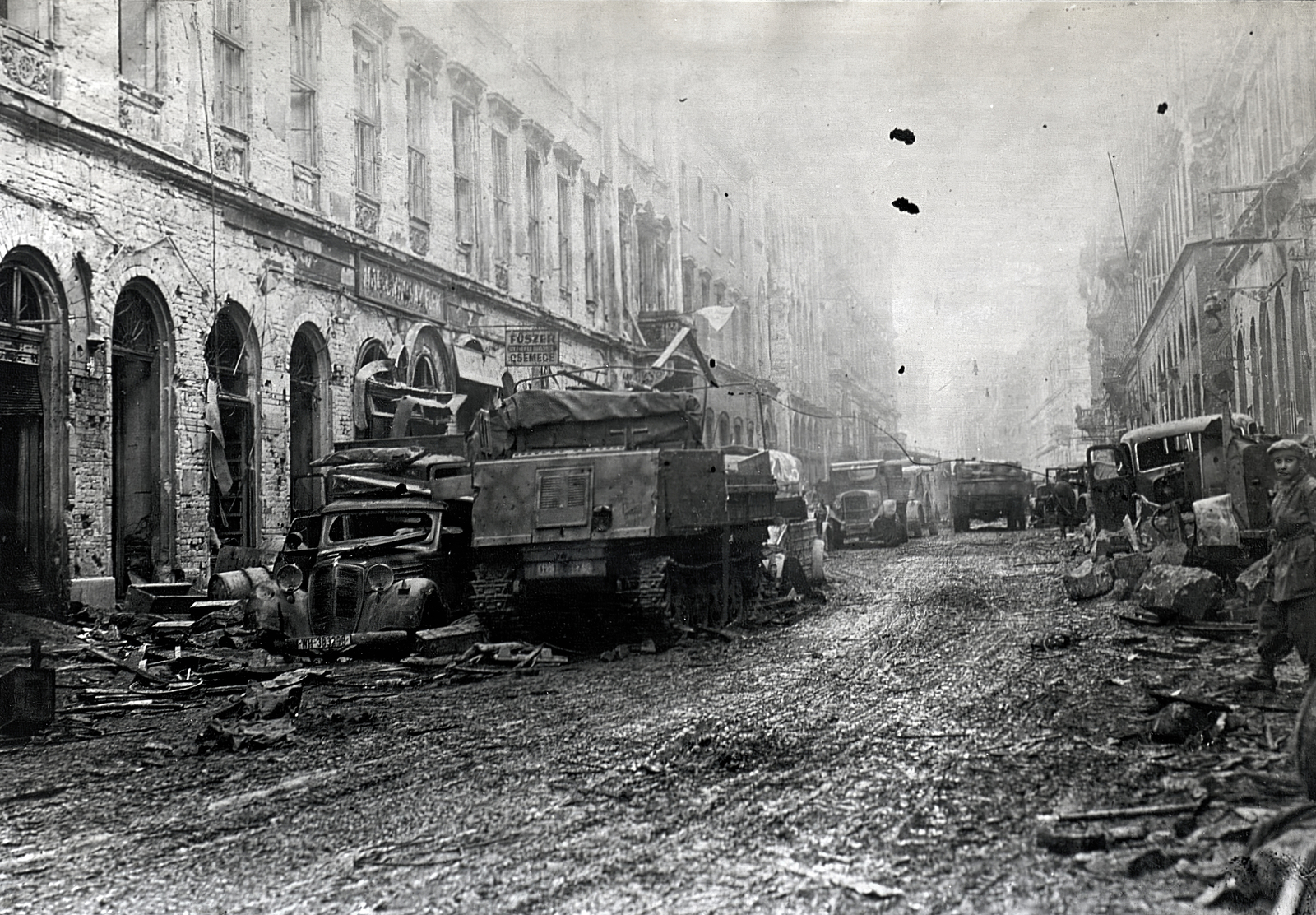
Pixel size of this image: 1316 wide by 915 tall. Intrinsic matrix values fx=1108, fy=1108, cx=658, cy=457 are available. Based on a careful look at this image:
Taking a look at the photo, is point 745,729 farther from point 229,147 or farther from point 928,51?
point 229,147

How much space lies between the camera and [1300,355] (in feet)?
54.4

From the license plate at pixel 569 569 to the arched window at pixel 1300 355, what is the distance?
1160 cm

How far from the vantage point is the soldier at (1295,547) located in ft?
20.6

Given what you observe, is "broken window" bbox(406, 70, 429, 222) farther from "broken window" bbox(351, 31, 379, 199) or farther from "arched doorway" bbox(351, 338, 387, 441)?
"arched doorway" bbox(351, 338, 387, 441)

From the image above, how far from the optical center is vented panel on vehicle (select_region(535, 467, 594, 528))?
1012cm

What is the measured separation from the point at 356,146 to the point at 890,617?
37.1 ft

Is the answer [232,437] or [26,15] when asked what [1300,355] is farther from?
[26,15]

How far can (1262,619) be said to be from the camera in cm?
681

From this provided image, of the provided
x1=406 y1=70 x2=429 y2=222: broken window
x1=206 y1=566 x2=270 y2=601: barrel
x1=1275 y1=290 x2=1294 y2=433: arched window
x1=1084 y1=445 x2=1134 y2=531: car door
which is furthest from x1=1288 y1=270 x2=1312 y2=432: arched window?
x1=206 y1=566 x2=270 y2=601: barrel

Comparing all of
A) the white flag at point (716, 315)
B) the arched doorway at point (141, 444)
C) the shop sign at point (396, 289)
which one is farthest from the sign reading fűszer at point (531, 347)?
the white flag at point (716, 315)

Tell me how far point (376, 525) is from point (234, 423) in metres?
5.06

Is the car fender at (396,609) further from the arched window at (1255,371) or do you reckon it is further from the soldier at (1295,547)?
the arched window at (1255,371)

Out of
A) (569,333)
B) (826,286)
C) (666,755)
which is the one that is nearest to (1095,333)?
(826,286)

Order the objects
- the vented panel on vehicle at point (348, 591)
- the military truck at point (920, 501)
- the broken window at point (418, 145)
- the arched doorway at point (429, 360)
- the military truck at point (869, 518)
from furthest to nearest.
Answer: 1. the military truck at point (920, 501)
2. the military truck at point (869, 518)
3. the arched doorway at point (429, 360)
4. the broken window at point (418, 145)
5. the vented panel on vehicle at point (348, 591)
